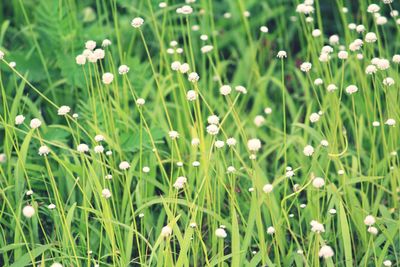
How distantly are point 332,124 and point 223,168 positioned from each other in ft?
1.35

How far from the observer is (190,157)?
2309mm

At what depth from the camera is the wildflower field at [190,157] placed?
196 cm

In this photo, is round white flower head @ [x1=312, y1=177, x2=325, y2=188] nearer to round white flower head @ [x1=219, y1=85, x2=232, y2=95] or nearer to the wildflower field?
the wildflower field

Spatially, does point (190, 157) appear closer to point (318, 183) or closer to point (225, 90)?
point (225, 90)

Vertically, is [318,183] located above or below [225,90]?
below

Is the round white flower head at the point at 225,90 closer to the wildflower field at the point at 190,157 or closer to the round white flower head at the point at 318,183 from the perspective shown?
the wildflower field at the point at 190,157

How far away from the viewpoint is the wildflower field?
1.96 metres

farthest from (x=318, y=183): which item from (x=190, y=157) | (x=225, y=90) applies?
(x=190, y=157)

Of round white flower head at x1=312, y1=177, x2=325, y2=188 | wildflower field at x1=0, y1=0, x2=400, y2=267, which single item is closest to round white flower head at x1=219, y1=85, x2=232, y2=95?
wildflower field at x1=0, y1=0, x2=400, y2=267

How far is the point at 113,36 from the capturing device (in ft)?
10.0

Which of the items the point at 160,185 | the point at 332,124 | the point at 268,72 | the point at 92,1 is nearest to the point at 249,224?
the point at 160,185

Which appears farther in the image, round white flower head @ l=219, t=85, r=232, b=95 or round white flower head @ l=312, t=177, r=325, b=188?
round white flower head @ l=219, t=85, r=232, b=95

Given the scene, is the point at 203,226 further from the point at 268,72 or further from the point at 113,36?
the point at 113,36

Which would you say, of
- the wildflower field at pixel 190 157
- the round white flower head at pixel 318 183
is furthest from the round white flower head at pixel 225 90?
the round white flower head at pixel 318 183
